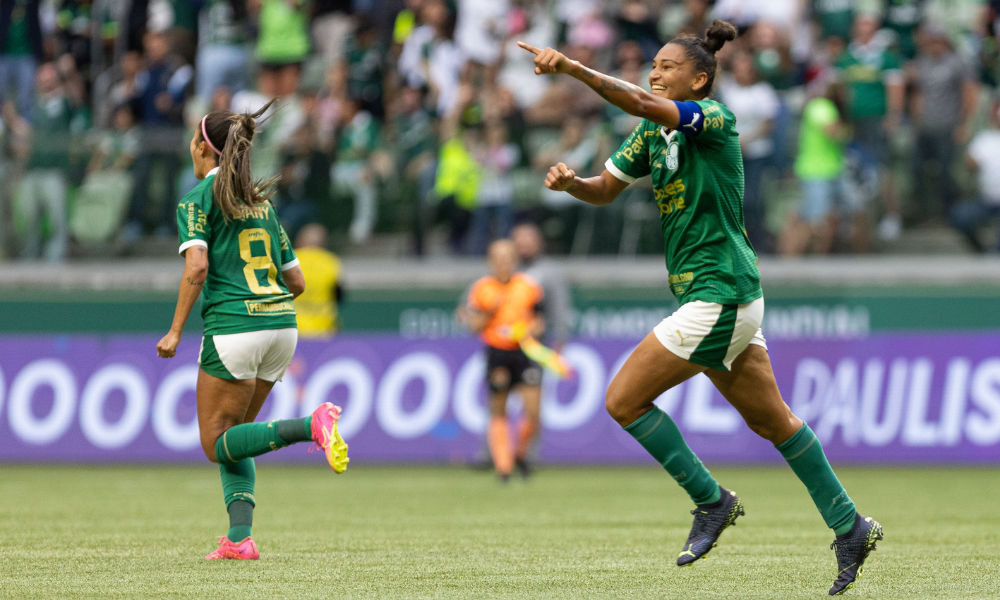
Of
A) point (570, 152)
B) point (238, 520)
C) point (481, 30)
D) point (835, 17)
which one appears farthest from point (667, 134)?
point (481, 30)

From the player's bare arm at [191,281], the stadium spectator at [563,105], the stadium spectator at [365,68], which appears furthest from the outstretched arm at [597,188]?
the stadium spectator at [365,68]

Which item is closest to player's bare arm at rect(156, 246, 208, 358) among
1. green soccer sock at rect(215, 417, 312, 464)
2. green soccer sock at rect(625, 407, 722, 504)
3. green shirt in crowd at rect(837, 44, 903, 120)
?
green soccer sock at rect(215, 417, 312, 464)

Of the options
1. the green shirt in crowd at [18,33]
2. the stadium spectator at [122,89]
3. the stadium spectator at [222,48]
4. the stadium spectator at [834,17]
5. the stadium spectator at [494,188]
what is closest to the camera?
the stadium spectator at [494,188]

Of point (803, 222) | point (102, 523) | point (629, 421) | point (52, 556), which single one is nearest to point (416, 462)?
point (803, 222)

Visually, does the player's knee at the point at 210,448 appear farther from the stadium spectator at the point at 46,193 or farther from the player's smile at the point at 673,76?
the stadium spectator at the point at 46,193

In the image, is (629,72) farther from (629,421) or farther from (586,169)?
(629,421)

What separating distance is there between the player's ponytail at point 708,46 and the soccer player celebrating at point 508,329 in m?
6.97

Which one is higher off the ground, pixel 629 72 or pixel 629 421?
pixel 629 72

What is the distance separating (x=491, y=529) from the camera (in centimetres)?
805

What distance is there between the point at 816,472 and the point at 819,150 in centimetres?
932

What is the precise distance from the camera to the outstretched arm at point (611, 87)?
4.90m

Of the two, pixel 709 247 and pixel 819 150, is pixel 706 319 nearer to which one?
pixel 709 247

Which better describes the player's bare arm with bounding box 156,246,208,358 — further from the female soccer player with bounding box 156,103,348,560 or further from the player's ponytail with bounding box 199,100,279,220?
the player's ponytail with bounding box 199,100,279,220

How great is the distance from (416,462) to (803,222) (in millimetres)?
5106
